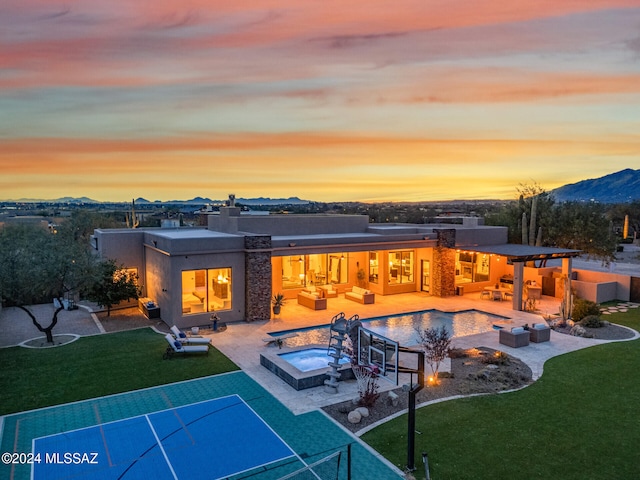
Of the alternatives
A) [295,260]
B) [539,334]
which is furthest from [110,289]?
[539,334]

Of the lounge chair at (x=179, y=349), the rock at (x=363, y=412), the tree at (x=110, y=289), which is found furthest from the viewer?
the tree at (x=110, y=289)

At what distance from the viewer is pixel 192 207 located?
468 feet

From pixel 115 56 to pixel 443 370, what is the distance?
1826cm

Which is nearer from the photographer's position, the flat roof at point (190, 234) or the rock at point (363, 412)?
the rock at point (363, 412)

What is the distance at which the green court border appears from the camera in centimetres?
862

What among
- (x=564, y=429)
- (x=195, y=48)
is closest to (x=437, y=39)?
(x=195, y=48)

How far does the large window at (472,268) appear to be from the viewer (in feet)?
87.4

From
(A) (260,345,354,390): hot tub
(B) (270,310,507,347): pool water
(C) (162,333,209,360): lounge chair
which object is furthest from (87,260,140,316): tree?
(A) (260,345,354,390): hot tub

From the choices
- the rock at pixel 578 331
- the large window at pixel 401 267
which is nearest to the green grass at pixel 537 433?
the rock at pixel 578 331

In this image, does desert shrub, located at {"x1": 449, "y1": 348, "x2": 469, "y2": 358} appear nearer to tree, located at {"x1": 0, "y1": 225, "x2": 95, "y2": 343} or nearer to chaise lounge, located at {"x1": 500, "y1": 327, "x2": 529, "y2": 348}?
chaise lounge, located at {"x1": 500, "y1": 327, "x2": 529, "y2": 348}

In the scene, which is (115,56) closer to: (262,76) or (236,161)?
(262,76)

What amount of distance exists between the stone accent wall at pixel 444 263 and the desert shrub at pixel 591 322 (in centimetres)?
751

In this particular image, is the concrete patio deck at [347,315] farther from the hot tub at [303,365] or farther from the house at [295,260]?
the house at [295,260]

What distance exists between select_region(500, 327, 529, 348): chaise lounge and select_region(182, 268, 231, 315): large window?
1127 cm
